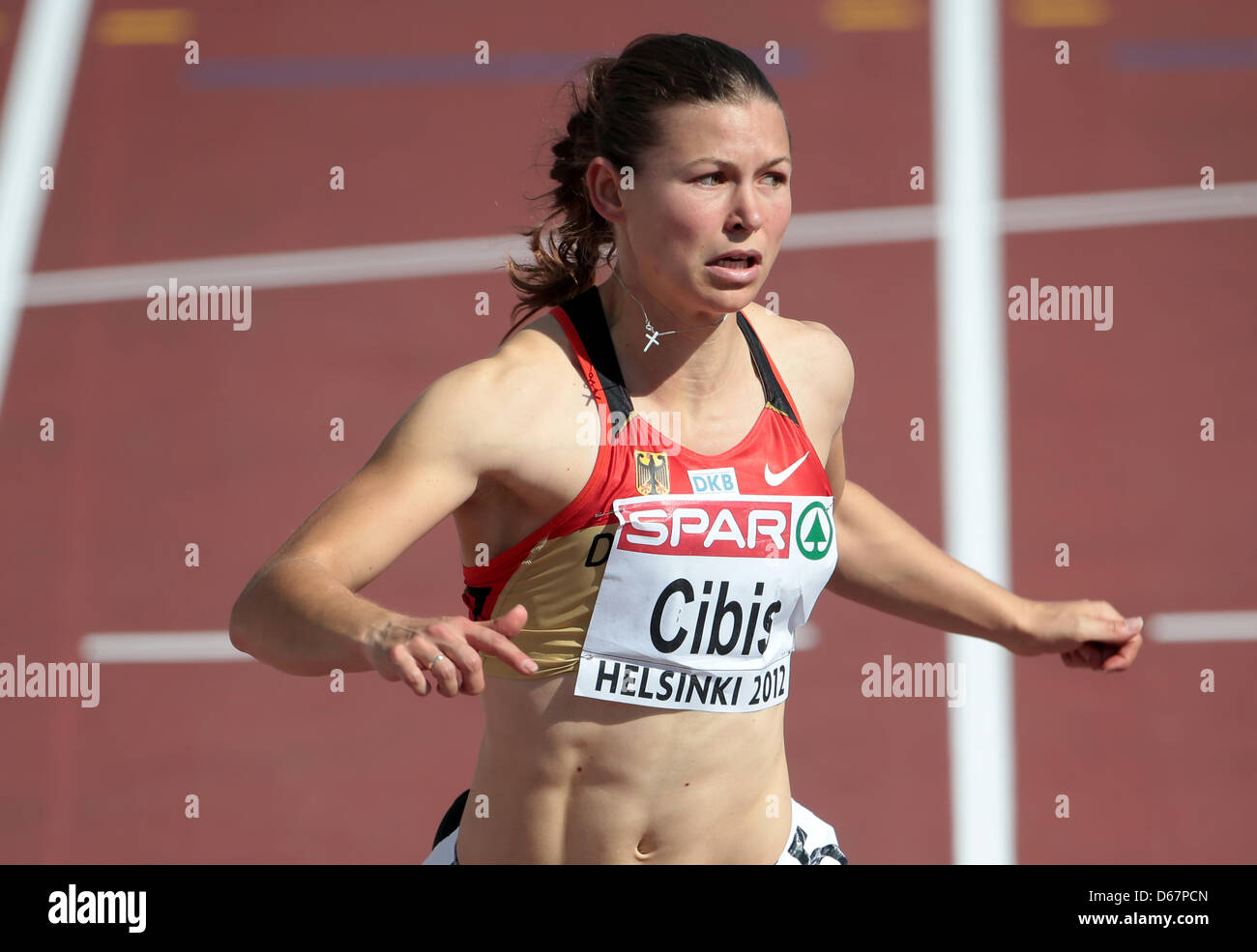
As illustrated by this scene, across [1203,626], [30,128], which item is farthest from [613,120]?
[30,128]

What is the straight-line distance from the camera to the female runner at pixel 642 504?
2.85 metres

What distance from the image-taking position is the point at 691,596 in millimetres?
2928

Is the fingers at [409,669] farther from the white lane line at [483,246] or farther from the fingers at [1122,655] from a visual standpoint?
the white lane line at [483,246]

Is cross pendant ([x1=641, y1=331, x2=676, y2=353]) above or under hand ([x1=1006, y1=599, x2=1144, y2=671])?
above

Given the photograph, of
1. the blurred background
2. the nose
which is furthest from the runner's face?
the blurred background

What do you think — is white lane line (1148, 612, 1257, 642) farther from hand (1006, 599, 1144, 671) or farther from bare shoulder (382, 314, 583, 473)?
bare shoulder (382, 314, 583, 473)

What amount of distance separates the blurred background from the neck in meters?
2.51

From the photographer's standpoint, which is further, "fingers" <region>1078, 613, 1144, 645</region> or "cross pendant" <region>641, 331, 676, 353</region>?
"fingers" <region>1078, 613, 1144, 645</region>

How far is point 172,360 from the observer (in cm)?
757

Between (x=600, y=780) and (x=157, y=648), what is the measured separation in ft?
12.6

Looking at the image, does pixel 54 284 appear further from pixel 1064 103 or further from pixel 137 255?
pixel 1064 103

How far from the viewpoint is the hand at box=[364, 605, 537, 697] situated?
2.17m

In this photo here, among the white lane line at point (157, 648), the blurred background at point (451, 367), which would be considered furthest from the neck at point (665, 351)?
the white lane line at point (157, 648)
